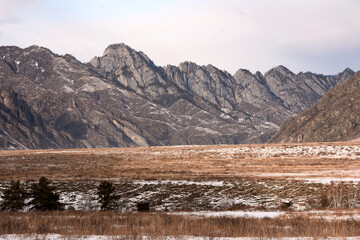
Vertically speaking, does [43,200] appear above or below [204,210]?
above

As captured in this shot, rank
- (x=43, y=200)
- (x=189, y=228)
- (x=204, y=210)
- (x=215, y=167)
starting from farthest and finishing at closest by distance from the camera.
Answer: (x=215, y=167)
(x=43, y=200)
(x=204, y=210)
(x=189, y=228)

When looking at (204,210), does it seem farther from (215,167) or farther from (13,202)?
(215,167)

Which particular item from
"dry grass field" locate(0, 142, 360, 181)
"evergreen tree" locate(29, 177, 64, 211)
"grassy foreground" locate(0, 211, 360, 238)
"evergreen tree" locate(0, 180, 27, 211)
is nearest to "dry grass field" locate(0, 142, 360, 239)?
"grassy foreground" locate(0, 211, 360, 238)

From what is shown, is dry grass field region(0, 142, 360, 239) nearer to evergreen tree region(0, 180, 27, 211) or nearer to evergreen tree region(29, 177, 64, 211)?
evergreen tree region(29, 177, 64, 211)

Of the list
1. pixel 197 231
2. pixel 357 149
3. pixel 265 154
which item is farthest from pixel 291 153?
pixel 197 231

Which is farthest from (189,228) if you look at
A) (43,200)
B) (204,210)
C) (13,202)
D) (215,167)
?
(215,167)

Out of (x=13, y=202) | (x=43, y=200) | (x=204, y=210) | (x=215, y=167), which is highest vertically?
(x=43, y=200)

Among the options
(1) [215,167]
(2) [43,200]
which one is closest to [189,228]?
(2) [43,200]

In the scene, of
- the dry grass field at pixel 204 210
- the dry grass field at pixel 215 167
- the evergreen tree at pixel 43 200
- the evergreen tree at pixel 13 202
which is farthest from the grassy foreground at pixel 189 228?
the dry grass field at pixel 215 167

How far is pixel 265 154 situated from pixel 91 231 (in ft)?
251

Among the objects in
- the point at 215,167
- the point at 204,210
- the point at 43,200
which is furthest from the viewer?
the point at 215,167

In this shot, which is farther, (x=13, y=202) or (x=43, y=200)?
(x=13, y=202)

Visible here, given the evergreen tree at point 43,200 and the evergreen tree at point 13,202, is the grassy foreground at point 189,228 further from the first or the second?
the evergreen tree at point 13,202

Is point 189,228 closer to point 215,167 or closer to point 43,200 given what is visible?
point 43,200
